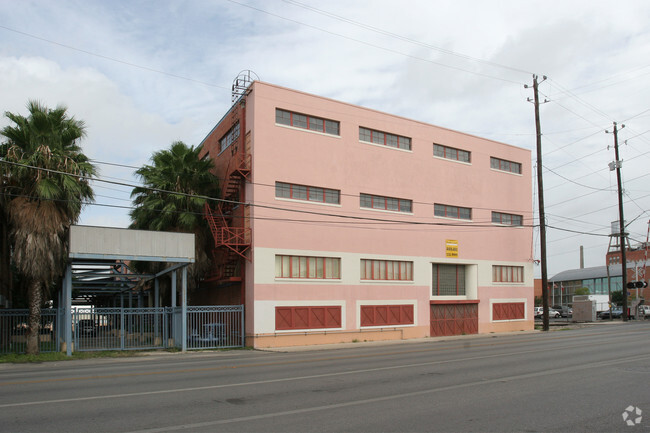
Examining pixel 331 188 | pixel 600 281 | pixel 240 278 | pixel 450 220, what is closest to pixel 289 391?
pixel 240 278

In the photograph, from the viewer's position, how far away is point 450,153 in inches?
1385

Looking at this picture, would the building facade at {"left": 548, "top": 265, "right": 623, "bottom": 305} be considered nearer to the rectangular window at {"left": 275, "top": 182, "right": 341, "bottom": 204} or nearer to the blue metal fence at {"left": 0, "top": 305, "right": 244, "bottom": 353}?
the rectangular window at {"left": 275, "top": 182, "right": 341, "bottom": 204}

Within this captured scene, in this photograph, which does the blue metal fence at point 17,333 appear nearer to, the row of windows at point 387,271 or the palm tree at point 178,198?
the palm tree at point 178,198

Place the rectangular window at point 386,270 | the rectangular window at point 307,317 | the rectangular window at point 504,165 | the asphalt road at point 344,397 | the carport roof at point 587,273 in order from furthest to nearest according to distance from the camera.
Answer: the carport roof at point 587,273 → the rectangular window at point 504,165 → the rectangular window at point 386,270 → the rectangular window at point 307,317 → the asphalt road at point 344,397

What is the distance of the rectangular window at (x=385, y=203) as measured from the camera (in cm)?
3075

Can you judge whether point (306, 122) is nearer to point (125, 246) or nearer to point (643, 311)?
point (125, 246)

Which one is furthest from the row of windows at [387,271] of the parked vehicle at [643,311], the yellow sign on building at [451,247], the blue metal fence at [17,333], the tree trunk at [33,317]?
the parked vehicle at [643,311]

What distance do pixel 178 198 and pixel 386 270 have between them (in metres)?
11.8

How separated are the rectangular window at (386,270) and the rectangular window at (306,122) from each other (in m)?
7.26

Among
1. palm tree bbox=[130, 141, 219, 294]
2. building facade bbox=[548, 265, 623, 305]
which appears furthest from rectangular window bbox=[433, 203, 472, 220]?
building facade bbox=[548, 265, 623, 305]

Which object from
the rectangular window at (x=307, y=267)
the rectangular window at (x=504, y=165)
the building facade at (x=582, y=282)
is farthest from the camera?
the building facade at (x=582, y=282)

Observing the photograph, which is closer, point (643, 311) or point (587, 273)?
point (643, 311)

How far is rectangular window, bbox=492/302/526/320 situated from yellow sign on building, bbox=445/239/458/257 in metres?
5.02

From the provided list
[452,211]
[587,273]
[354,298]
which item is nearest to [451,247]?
[452,211]
